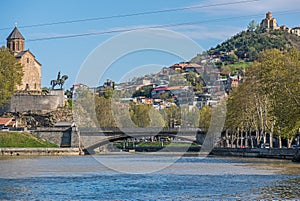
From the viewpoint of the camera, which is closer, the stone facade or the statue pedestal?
the stone facade

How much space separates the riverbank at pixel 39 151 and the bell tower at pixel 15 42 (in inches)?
1461

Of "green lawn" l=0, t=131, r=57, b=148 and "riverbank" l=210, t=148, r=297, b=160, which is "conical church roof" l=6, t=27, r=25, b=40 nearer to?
"green lawn" l=0, t=131, r=57, b=148

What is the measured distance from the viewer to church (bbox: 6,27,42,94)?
395 feet

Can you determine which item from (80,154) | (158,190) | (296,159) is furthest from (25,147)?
(158,190)

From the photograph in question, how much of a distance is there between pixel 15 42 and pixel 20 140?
36.9 metres

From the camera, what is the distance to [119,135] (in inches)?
3787

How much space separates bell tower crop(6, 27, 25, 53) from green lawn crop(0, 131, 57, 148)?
109 ft

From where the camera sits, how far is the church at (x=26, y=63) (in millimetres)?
120438

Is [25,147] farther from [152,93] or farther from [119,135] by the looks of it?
[152,93]

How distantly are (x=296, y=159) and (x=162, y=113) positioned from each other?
260ft

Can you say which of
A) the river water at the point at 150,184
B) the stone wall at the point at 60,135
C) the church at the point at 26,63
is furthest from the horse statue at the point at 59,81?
the river water at the point at 150,184

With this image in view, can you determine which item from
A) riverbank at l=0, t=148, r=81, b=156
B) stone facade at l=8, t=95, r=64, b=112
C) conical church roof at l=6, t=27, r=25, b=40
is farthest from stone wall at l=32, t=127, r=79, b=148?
conical church roof at l=6, t=27, r=25, b=40

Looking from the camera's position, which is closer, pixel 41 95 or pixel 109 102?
pixel 41 95

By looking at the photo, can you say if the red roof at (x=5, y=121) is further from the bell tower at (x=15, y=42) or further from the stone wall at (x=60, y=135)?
the bell tower at (x=15, y=42)
